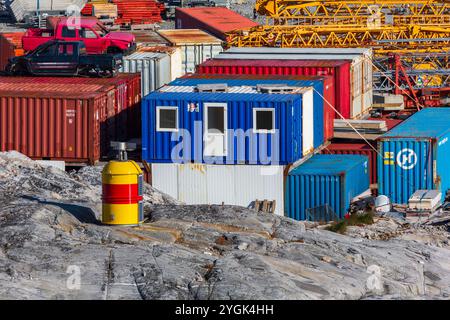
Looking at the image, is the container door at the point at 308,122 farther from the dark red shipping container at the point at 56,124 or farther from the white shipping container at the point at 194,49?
the white shipping container at the point at 194,49

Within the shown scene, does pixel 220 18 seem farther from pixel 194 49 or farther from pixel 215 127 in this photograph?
pixel 215 127

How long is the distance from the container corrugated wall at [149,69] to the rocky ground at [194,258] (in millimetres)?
18242

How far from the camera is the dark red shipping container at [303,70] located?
39.5m

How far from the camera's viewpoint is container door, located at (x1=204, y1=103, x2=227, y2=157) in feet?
106

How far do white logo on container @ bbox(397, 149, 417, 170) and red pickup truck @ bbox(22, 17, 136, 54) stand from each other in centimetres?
1240

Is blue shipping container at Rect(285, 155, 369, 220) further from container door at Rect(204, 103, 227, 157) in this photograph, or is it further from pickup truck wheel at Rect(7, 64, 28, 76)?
pickup truck wheel at Rect(7, 64, 28, 76)

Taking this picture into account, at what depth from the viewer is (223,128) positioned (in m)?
32.4

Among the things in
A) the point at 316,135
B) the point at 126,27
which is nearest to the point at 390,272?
the point at 316,135

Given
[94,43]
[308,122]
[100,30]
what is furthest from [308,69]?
[100,30]

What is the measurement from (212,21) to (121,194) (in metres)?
51.7

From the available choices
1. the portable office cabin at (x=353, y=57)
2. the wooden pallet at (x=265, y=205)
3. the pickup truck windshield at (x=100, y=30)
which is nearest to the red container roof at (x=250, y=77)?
the portable office cabin at (x=353, y=57)

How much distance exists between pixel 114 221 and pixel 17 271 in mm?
2580
